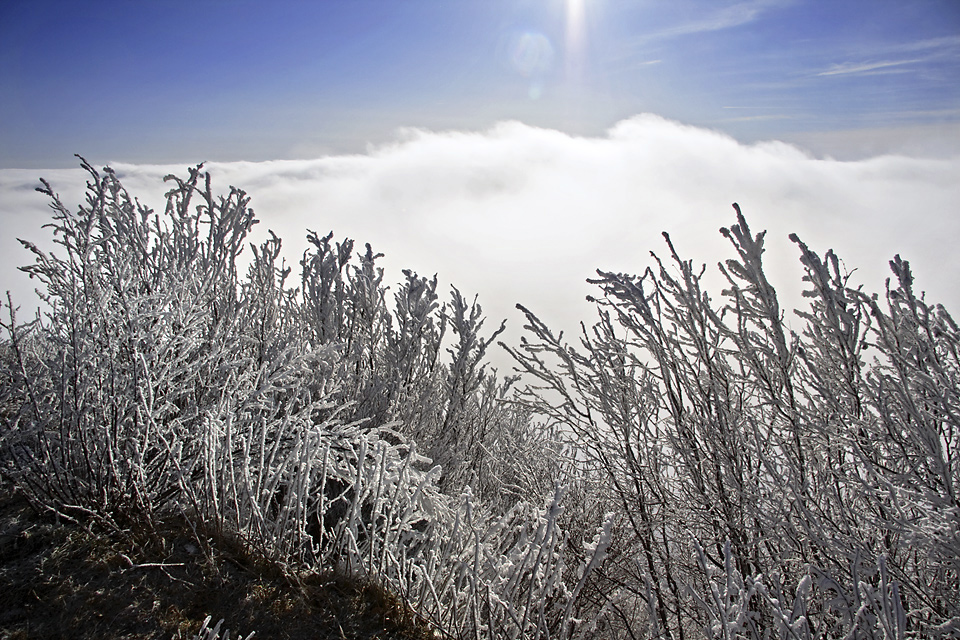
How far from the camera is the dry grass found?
230 cm

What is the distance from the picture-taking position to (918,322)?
7.10 ft

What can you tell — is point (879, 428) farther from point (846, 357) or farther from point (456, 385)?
point (456, 385)

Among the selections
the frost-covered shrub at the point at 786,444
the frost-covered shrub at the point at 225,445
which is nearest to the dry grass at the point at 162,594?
the frost-covered shrub at the point at 225,445

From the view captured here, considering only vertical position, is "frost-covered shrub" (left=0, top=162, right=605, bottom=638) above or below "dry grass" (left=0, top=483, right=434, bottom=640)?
above

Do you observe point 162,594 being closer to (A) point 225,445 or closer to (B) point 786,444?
(A) point 225,445

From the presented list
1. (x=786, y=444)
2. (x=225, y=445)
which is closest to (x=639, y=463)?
(x=786, y=444)

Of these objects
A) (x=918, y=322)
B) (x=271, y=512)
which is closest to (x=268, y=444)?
(x=271, y=512)

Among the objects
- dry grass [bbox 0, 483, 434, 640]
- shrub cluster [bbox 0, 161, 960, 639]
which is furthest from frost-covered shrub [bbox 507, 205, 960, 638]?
dry grass [bbox 0, 483, 434, 640]

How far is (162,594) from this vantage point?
2453 millimetres

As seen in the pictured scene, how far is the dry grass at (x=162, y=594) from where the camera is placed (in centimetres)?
230

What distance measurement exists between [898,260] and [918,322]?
0.93 ft

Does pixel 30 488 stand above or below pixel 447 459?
below

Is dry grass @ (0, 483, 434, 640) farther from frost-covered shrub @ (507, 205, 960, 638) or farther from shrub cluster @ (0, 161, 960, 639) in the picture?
frost-covered shrub @ (507, 205, 960, 638)

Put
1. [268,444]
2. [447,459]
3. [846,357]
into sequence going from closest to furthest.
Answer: [846,357] → [268,444] → [447,459]
